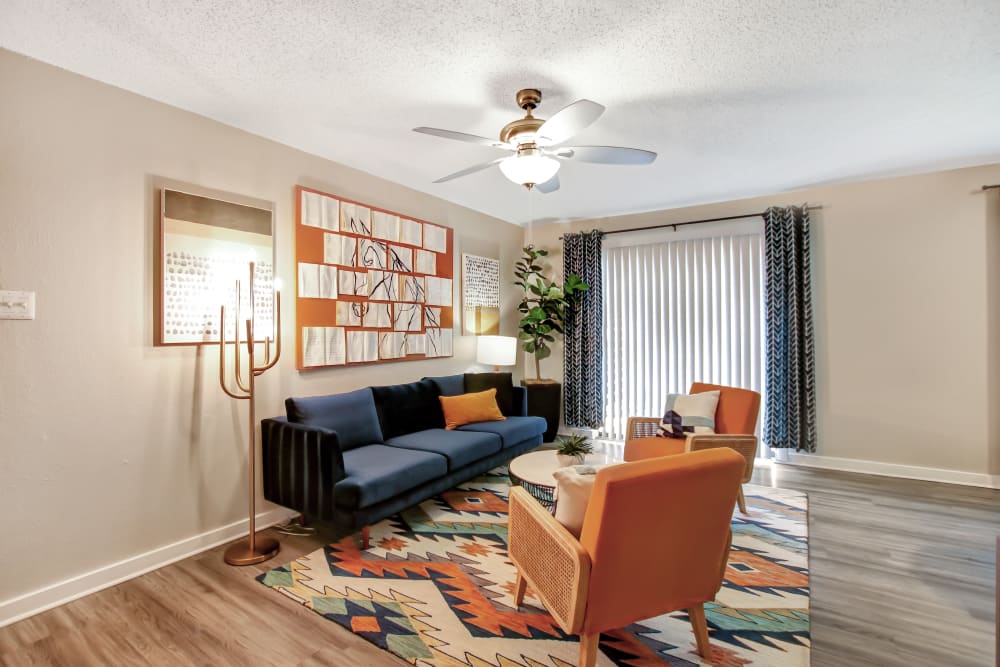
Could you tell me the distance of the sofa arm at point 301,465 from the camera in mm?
2623

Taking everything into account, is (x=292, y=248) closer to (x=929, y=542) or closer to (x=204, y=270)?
(x=204, y=270)

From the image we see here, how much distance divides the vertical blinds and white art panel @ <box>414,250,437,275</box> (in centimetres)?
212

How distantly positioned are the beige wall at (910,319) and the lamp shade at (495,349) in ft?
9.65

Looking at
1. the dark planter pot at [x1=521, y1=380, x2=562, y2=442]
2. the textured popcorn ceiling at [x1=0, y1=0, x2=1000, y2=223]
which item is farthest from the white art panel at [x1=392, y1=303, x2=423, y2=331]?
the dark planter pot at [x1=521, y1=380, x2=562, y2=442]

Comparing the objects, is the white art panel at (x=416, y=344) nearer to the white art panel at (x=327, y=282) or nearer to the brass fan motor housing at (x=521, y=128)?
the white art panel at (x=327, y=282)

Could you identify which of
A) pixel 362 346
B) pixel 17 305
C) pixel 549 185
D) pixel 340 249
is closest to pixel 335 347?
pixel 362 346

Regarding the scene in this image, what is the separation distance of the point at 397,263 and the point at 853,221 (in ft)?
13.5

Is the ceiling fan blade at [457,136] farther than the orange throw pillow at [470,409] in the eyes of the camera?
No

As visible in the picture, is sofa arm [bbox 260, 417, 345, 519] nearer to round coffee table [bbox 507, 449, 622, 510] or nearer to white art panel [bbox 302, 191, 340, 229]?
round coffee table [bbox 507, 449, 622, 510]

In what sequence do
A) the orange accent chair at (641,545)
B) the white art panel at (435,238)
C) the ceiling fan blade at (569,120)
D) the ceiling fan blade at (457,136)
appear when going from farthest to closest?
the white art panel at (435,238), the ceiling fan blade at (457,136), the ceiling fan blade at (569,120), the orange accent chair at (641,545)

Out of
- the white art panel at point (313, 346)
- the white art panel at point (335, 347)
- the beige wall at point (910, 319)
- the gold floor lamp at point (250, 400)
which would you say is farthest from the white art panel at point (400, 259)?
the beige wall at point (910, 319)

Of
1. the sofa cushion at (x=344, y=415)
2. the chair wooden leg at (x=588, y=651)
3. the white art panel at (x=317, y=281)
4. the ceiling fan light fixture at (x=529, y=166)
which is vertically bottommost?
the chair wooden leg at (x=588, y=651)

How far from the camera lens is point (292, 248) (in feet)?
10.8

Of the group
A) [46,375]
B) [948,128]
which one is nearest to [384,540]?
[46,375]
